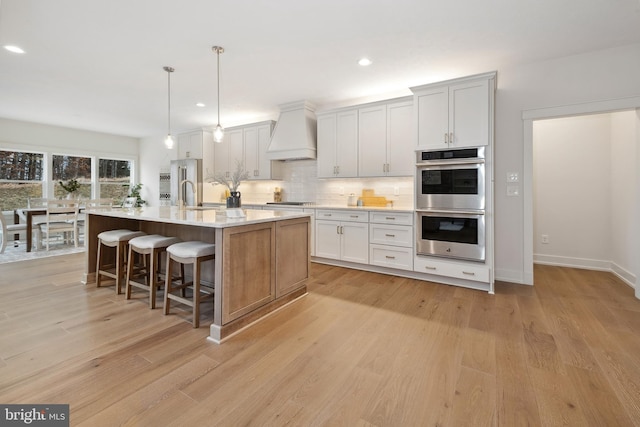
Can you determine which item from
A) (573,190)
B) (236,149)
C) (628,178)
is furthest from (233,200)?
→ (573,190)

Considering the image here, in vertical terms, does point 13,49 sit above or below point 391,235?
above

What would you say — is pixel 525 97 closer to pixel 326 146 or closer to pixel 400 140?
pixel 400 140

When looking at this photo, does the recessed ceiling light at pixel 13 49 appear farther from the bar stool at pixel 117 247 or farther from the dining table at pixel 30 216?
the dining table at pixel 30 216

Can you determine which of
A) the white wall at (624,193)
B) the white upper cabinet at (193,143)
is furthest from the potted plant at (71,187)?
the white wall at (624,193)

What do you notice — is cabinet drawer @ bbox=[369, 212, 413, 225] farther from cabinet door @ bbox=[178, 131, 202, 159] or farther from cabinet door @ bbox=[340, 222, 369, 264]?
cabinet door @ bbox=[178, 131, 202, 159]

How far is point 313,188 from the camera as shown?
17.7ft

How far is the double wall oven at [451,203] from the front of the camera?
11.0ft

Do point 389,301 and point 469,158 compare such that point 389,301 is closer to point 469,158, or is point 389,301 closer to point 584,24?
point 469,158

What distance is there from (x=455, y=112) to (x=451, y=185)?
2.83 ft

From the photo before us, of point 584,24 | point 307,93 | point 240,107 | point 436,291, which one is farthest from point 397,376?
point 240,107

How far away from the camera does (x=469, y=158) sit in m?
3.38

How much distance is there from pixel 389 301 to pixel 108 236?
311cm

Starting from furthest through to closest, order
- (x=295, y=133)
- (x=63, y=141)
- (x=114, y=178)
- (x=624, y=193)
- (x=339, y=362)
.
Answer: (x=114, y=178)
(x=63, y=141)
(x=295, y=133)
(x=624, y=193)
(x=339, y=362)

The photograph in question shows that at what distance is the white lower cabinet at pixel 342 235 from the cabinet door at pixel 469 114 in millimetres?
1516
